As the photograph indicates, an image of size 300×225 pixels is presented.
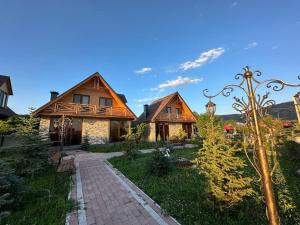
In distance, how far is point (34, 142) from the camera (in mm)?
7180

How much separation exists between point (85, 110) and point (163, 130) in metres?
11.0

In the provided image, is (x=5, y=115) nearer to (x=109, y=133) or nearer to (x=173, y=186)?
(x=109, y=133)

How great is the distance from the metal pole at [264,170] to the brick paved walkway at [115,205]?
2.41m

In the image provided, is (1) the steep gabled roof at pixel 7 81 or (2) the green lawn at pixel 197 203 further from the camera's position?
(1) the steep gabled roof at pixel 7 81

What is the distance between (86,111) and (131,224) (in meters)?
15.4

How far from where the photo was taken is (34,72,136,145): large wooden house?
1575cm

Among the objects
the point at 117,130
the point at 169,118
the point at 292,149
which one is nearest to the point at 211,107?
the point at 292,149

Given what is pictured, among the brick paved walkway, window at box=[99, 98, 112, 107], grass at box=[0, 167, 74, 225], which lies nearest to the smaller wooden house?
window at box=[99, 98, 112, 107]

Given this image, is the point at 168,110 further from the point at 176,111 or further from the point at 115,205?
the point at 115,205

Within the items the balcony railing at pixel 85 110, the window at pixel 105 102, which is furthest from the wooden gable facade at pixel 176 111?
the window at pixel 105 102

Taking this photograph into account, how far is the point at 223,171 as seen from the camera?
3.67 metres

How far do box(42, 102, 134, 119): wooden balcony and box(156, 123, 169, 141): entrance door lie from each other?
495 centimetres

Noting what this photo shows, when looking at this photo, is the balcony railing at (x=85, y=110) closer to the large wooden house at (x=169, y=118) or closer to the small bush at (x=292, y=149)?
the large wooden house at (x=169, y=118)

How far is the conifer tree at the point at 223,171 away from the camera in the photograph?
354 centimetres
